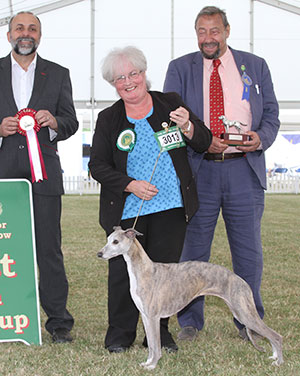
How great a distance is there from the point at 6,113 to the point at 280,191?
665 inches

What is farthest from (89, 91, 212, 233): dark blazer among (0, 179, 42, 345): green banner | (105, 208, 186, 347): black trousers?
(0, 179, 42, 345): green banner

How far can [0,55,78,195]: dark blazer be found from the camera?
3.55 meters

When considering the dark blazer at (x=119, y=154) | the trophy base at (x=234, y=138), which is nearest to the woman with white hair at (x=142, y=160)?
the dark blazer at (x=119, y=154)

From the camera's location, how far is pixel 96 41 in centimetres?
1847

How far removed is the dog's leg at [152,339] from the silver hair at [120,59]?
53.6 inches

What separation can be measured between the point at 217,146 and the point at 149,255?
0.81 metres

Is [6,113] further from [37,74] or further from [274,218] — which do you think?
[274,218]

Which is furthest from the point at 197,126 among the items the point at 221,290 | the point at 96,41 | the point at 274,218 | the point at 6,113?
the point at 96,41

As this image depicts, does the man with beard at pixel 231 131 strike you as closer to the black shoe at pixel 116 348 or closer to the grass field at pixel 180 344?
the grass field at pixel 180 344

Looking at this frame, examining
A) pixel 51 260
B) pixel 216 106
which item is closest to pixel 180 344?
pixel 51 260

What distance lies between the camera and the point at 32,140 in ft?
11.4

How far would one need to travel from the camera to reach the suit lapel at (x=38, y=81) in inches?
141

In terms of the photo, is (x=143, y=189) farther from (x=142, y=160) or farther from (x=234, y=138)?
(x=234, y=138)

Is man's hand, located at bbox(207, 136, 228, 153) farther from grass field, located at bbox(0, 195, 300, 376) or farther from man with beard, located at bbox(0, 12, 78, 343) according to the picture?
grass field, located at bbox(0, 195, 300, 376)
